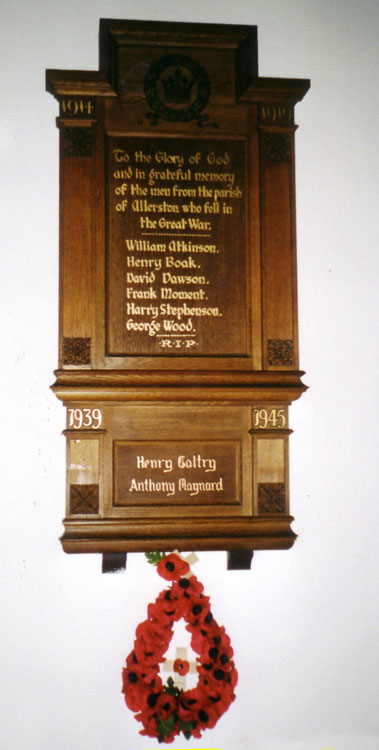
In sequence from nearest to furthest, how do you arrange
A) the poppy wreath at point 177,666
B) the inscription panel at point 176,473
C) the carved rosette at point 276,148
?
the poppy wreath at point 177,666 → the inscription panel at point 176,473 → the carved rosette at point 276,148

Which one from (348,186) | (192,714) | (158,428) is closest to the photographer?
(192,714)

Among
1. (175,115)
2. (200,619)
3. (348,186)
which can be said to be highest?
(175,115)

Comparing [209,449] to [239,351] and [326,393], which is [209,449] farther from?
[326,393]

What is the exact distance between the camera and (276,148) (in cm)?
233

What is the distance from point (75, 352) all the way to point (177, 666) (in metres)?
1.31

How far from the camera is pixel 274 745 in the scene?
224cm

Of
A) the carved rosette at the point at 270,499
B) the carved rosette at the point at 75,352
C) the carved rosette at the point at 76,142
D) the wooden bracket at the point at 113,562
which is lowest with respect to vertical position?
the wooden bracket at the point at 113,562

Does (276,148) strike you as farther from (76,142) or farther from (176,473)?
(176,473)

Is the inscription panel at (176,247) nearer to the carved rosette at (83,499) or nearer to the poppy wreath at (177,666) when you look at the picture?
the carved rosette at (83,499)

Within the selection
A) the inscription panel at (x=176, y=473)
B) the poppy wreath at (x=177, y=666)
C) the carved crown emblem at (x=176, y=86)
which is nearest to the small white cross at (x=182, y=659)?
the poppy wreath at (x=177, y=666)

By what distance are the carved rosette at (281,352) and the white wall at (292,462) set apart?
11 cm

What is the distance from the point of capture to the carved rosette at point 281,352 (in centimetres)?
227

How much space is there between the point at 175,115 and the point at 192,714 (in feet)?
7.80

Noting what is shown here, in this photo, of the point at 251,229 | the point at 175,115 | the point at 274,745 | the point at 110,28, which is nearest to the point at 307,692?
the point at 274,745
